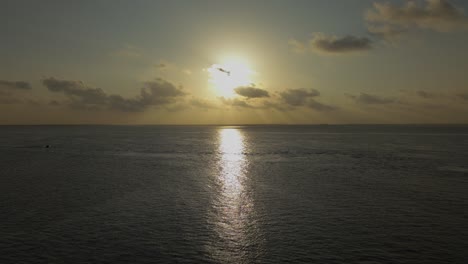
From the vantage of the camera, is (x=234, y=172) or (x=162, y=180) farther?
(x=234, y=172)

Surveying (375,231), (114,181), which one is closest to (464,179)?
(375,231)

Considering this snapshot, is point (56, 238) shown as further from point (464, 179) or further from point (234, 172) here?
point (464, 179)

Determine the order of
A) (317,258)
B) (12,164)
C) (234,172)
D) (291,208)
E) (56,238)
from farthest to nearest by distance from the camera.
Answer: (12,164)
(234,172)
(291,208)
(56,238)
(317,258)

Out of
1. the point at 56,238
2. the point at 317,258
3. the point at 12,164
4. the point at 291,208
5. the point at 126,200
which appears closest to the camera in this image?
the point at 317,258

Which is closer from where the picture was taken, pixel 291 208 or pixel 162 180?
pixel 291 208

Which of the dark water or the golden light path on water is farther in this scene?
the golden light path on water

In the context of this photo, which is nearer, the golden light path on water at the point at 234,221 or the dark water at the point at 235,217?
the dark water at the point at 235,217

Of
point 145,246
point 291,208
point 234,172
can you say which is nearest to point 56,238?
point 145,246

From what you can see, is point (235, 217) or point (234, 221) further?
point (235, 217)

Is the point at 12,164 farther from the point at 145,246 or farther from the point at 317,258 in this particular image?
the point at 317,258
